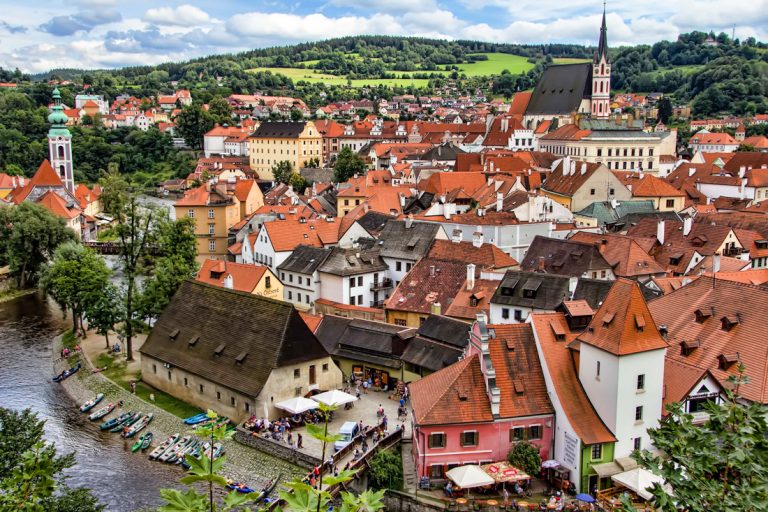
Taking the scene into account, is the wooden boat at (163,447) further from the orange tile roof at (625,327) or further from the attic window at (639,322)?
the attic window at (639,322)

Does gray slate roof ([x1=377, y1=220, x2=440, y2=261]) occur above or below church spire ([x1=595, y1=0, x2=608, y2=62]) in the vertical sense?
below

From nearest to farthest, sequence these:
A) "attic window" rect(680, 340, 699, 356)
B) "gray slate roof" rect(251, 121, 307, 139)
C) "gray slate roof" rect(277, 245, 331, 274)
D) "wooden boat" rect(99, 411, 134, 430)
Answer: "attic window" rect(680, 340, 699, 356) → "wooden boat" rect(99, 411, 134, 430) → "gray slate roof" rect(277, 245, 331, 274) → "gray slate roof" rect(251, 121, 307, 139)

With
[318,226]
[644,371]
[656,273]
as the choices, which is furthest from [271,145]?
[644,371]

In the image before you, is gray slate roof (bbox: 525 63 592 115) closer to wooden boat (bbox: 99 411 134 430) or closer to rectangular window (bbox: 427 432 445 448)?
wooden boat (bbox: 99 411 134 430)

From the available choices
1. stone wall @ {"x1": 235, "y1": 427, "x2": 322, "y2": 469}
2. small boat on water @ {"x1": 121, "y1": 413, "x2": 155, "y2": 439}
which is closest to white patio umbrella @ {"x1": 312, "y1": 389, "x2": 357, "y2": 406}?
stone wall @ {"x1": 235, "y1": 427, "x2": 322, "y2": 469}

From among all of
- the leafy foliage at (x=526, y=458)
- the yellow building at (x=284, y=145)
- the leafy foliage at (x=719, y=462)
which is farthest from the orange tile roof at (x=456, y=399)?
the yellow building at (x=284, y=145)

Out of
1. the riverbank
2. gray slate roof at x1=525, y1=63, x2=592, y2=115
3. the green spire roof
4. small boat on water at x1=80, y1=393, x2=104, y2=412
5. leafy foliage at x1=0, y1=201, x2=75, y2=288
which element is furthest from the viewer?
gray slate roof at x1=525, y1=63, x2=592, y2=115

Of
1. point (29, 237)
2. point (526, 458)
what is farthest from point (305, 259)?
Answer: point (29, 237)
